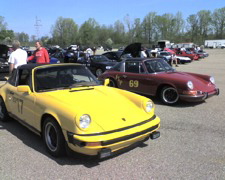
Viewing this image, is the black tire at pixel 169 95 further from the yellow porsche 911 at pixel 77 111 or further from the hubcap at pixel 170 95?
the yellow porsche 911 at pixel 77 111

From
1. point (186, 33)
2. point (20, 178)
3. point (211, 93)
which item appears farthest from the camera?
point (186, 33)

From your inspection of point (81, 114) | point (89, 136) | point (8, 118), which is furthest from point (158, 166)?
point (8, 118)

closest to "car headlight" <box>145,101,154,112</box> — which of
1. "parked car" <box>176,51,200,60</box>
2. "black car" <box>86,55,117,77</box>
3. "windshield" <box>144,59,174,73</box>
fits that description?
"windshield" <box>144,59,174,73</box>

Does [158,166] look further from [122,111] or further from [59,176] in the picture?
[59,176]

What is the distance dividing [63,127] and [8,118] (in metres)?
2.56

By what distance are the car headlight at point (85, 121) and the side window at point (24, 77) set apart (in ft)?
5.51

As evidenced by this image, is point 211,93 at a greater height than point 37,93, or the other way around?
point 37,93

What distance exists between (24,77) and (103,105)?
6.15 ft

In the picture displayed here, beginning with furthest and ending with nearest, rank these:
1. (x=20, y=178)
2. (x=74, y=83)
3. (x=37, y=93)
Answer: (x=74, y=83)
(x=37, y=93)
(x=20, y=178)

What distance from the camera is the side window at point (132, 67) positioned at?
779 cm

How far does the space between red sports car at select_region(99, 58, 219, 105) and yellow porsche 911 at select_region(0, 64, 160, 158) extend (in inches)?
110

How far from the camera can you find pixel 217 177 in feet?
10.2

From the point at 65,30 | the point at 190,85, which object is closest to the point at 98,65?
the point at 190,85

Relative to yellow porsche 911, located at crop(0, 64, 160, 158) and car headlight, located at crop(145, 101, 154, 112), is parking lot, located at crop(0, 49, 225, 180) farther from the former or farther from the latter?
car headlight, located at crop(145, 101, 154, 112)
